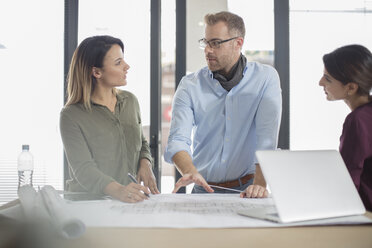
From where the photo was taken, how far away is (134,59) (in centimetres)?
349

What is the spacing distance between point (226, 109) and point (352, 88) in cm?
60

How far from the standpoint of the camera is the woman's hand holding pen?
4.18 ft

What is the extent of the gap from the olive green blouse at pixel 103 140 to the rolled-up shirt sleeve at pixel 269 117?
1.92 feet

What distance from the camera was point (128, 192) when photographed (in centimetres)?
130

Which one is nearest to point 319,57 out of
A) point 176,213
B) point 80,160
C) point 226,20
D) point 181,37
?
point 181,37

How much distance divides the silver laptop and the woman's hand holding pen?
0.39m

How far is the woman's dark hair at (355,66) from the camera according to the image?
5.49 ft

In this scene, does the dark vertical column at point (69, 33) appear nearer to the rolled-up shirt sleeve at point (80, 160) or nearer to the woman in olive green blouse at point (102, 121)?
the woman in olive green blouse at point (102, 121)

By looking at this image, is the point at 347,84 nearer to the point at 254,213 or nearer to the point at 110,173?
the point at 254,213

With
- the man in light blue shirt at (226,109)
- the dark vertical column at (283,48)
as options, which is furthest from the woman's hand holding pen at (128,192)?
the dark vertical column at (283,48)

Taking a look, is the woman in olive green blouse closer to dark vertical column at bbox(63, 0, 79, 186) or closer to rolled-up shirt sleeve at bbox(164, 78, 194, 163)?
rolled-up shirt sleeve at bbox(164, 78, 194, 163)

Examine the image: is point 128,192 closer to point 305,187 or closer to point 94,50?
point 305,187

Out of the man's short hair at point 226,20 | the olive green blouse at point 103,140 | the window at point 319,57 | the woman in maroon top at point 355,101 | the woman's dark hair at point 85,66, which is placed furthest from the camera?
the window at point 319,57

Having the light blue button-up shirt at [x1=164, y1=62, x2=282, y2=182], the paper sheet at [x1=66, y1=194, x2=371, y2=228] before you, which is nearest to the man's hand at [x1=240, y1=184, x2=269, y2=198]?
the paper sheet at [x1=66, y1=194, x2=371, y2=228]
